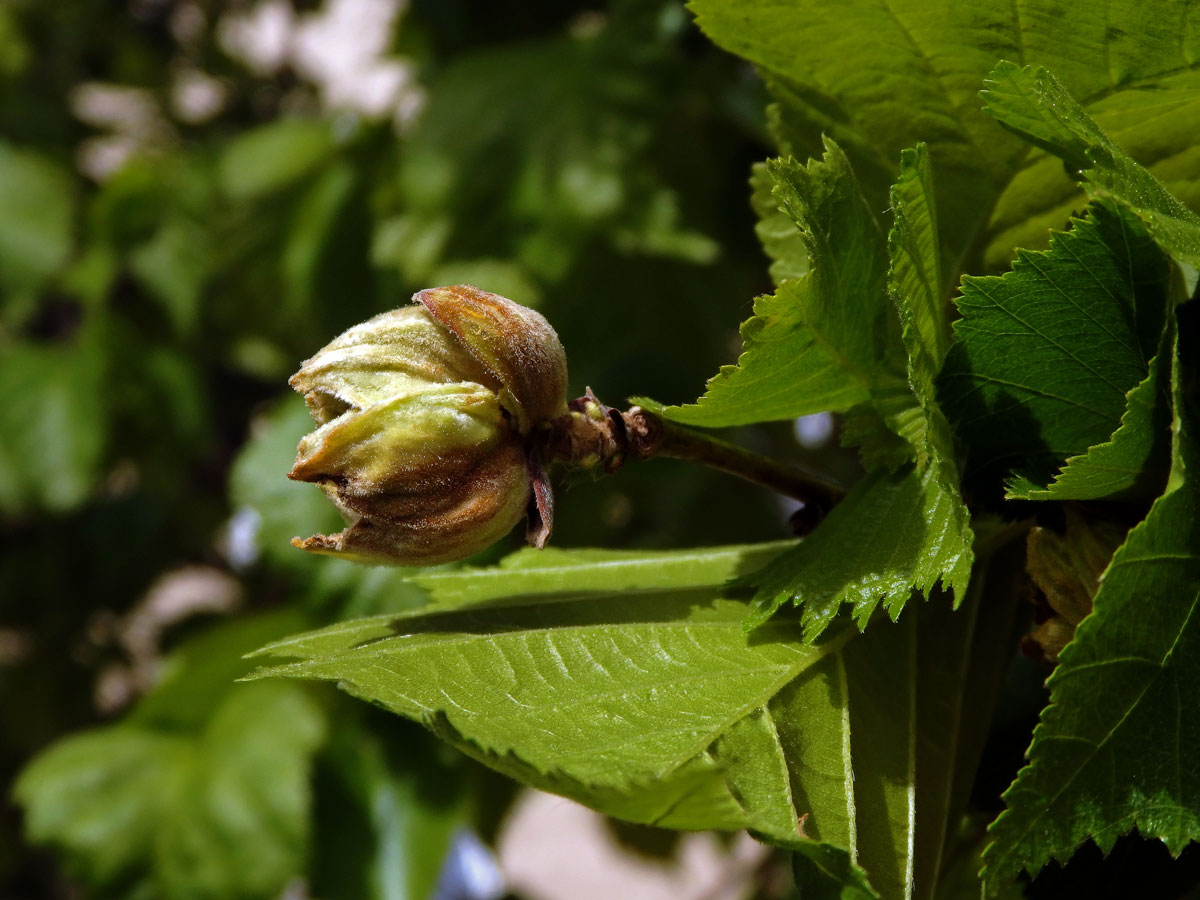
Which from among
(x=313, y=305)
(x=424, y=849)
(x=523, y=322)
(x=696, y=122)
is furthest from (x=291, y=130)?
(x=523, y=322)

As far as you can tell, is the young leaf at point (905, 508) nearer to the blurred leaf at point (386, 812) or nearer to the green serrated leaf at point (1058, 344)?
the green serrated leaf at point (1058, 344)

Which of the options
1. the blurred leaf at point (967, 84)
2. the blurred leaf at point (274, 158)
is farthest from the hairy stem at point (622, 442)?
the blurred leaf at point (274, 158)

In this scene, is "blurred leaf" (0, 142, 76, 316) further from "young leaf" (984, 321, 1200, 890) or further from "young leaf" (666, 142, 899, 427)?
A: "young leaf" (984, 321, 1200, 890)

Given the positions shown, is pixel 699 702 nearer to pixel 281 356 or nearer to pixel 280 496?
pixel 280 496

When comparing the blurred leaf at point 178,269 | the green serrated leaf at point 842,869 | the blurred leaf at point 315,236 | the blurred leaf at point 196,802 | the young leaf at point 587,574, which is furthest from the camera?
the blurred leaf at point 178,269

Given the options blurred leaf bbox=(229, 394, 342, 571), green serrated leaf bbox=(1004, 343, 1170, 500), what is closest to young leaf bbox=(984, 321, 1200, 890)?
green serrated leaf bbox=(1004, 343, 1170, 500)

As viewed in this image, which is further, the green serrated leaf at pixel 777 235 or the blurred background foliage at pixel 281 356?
the blurred background foliage at pixel 281 356
